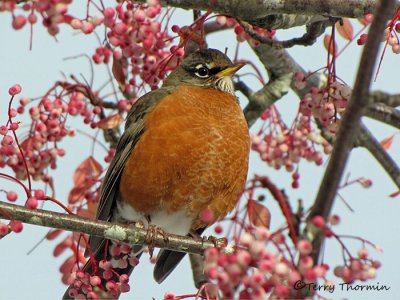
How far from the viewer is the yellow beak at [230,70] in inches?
199

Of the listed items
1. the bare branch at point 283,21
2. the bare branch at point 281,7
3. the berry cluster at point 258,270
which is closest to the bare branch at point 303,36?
the bare branch at point 283,21

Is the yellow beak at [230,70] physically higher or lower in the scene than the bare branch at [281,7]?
higher

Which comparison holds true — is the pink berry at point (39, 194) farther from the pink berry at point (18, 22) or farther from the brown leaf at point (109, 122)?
the brown leaf at point (109, 122)

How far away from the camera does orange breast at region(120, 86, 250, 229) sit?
4.54m

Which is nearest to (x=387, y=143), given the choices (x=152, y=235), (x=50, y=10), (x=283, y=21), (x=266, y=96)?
(x=266, y=96)

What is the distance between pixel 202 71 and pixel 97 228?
6.82 ft

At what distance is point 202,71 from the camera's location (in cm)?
533

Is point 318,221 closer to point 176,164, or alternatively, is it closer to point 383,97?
point 383,97

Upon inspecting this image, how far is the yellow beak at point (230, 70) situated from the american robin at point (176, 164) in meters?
0.01

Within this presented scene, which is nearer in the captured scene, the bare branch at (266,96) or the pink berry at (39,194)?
the pink berry at (39,194)

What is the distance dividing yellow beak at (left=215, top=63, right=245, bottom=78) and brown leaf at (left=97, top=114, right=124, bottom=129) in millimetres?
881

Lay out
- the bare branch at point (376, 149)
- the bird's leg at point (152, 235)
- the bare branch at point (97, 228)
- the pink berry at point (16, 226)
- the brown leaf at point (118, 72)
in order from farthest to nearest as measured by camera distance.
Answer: the bare branch at point (376, 149) < the brown leaf at point (118, 72) < the bird's leg at point (152, 235) < the bare branch at point (97, 228) < the pink berry at point (16, 226)

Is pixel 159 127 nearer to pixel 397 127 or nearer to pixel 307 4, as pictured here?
pixel 307 4

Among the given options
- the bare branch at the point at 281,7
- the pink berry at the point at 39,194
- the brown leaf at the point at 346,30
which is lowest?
the pink berry at the point at 39,194
